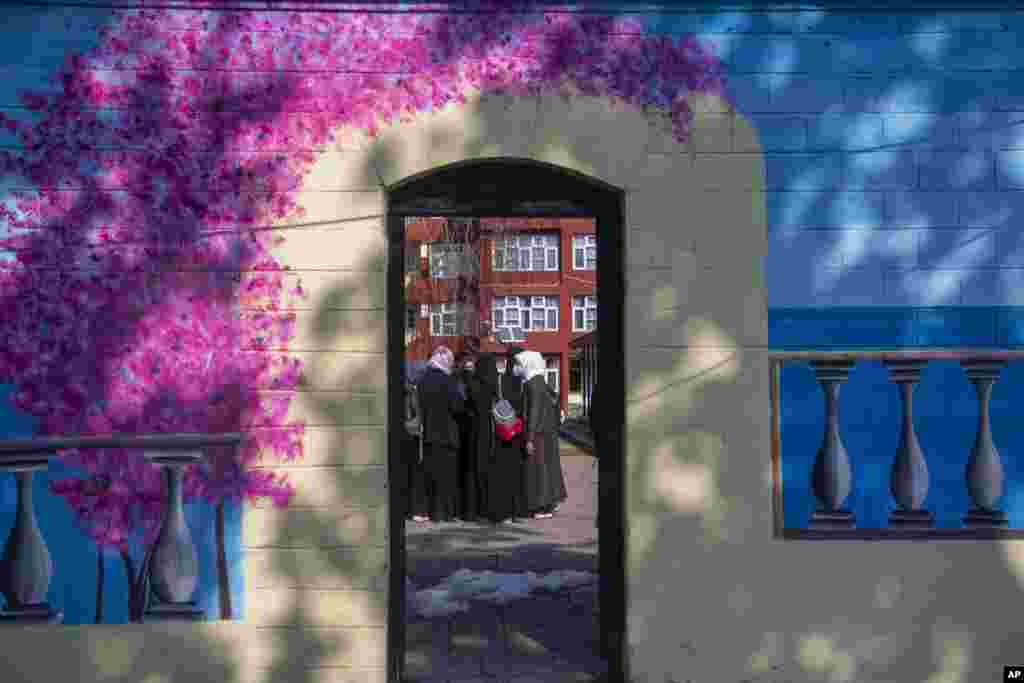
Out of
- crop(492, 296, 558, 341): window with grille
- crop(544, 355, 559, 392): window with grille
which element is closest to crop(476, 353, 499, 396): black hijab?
crop(492, 296, 558, 341): window with grille

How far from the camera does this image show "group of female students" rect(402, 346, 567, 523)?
33.2 feet

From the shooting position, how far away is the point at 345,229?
506cm

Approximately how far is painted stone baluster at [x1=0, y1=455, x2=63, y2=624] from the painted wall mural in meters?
0.06

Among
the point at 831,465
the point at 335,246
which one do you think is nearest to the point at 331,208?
the point at 335,246

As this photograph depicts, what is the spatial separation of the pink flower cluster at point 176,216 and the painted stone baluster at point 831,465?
2.32 m

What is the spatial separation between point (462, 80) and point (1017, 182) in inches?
121

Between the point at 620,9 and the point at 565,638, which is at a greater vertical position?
the point at 620,9

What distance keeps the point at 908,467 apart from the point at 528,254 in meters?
42.7

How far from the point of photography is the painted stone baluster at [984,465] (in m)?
5.07

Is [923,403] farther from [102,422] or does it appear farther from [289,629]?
[102,422]

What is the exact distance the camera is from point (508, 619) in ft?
21.6

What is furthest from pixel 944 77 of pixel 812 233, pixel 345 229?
pixel 345 229

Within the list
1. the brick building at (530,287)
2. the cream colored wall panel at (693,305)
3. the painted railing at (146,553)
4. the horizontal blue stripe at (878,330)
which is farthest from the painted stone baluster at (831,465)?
the brick building at (530,287)

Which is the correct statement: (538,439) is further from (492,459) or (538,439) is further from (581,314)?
(581,314)
